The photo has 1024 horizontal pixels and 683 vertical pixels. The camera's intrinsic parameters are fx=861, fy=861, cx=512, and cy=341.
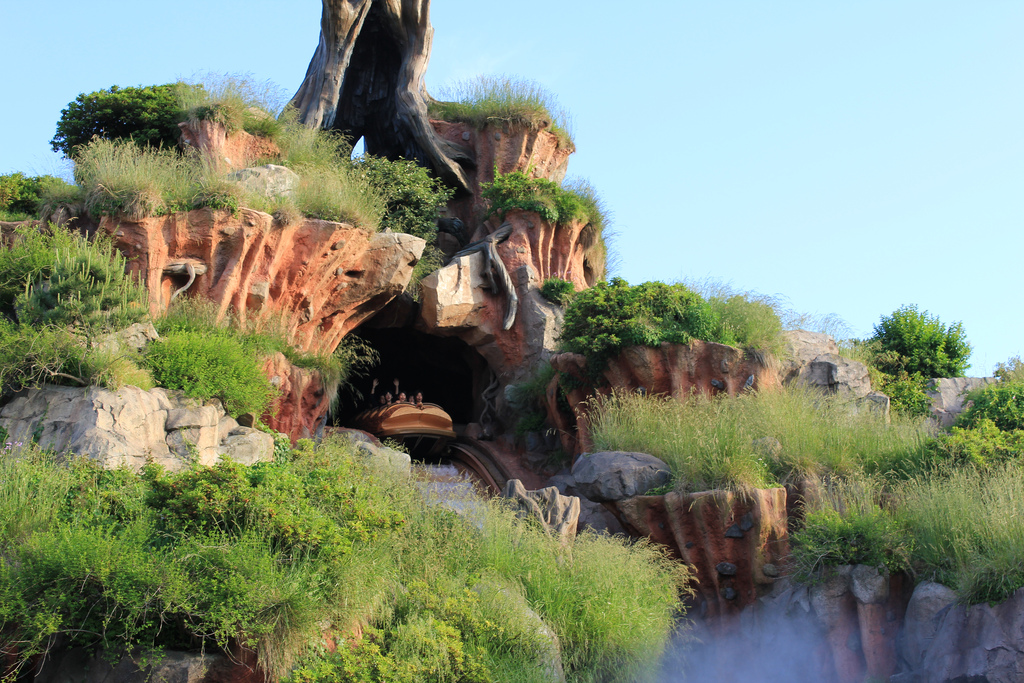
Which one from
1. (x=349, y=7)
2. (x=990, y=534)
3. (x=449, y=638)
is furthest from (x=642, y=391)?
(x=349, y=7)

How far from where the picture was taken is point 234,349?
11.1m

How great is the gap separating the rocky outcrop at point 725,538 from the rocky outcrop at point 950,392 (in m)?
6.32

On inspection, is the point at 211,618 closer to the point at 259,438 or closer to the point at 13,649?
the point at 13,649

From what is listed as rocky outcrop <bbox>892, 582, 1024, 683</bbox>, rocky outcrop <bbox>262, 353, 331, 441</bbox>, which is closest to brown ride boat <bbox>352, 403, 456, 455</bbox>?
rocky outcrop <bbox>262, 353, 331, 441</bbox>

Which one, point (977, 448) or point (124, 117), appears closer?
point (977, 448)

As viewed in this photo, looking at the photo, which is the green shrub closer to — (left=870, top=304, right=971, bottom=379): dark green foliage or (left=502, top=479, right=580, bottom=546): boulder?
(left=870, top=304, right=971, bottom=379): dark green foliage

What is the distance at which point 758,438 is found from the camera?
11109mm

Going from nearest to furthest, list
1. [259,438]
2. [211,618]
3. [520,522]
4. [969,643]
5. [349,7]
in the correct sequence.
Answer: [211,618]
[969,643]
[520,522]
[259,438]
[349,7]

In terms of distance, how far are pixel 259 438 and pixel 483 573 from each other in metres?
3.76

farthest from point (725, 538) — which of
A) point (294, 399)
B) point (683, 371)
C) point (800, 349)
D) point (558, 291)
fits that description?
point (558, 291)

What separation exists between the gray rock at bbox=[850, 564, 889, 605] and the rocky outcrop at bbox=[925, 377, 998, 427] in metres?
6.68

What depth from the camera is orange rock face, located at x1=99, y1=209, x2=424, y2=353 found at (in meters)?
11.9

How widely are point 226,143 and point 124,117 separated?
3.44 m

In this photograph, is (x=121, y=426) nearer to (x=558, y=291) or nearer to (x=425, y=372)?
(x=558, y=291)
